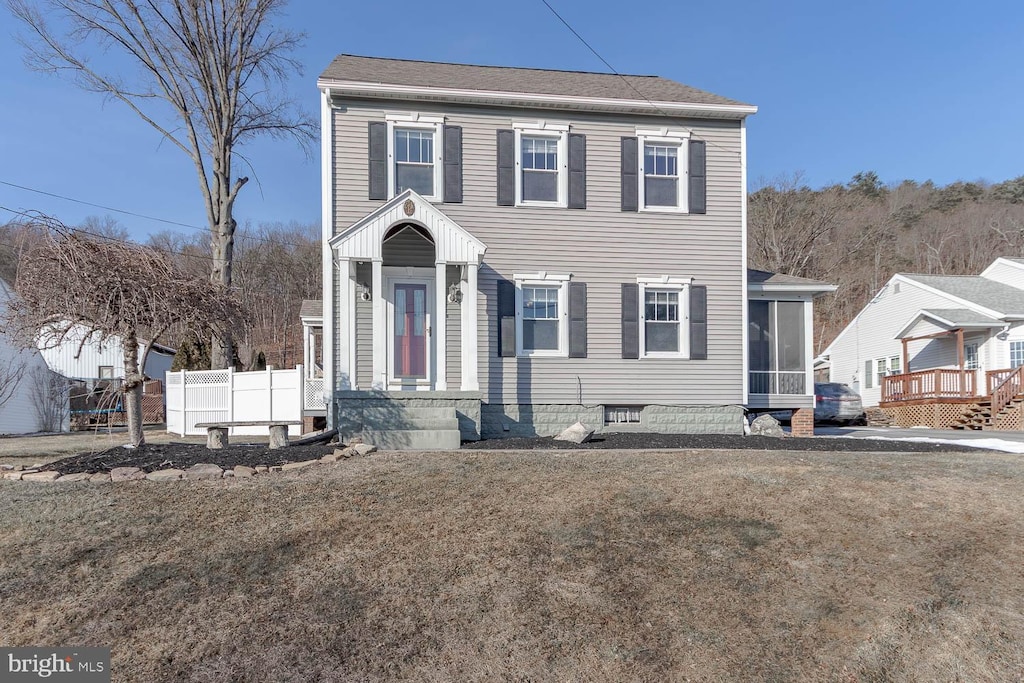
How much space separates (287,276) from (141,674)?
3865 cm

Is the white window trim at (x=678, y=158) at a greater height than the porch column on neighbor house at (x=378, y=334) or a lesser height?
greater

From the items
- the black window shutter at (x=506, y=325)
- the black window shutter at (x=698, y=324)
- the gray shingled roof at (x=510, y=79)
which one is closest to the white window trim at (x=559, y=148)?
the gray shingled roof at (x=510, y=79)

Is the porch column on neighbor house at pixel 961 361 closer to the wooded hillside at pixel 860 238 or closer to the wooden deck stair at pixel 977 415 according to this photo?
the wooden deck stair at pixel 977 415

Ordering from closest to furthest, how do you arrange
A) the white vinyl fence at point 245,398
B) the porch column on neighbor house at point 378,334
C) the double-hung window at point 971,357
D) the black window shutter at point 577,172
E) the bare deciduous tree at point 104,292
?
1. the bare deciduous tree at point 104,292
2. the porch column on neighbor house at point 378,334
3. the black window shutter at point 577,172
4. the white vinyl fence at point 245,398
5. the double-hung window at point 971,357

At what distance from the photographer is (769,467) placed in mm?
8711

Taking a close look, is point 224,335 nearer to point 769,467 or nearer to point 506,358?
point 506,358

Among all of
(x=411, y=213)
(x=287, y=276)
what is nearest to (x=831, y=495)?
(x=411, y=213)

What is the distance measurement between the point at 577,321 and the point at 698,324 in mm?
2246

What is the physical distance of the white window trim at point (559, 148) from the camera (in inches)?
508

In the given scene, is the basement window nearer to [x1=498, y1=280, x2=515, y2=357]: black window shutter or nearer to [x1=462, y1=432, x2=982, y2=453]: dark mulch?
[x1=462, y1=432, x2=982, y2=453]: dark mulch

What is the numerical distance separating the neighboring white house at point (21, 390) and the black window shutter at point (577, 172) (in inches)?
572

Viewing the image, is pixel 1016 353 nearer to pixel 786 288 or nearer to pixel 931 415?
pixel 931 415

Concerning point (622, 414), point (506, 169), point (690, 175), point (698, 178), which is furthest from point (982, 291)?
point (506, 169)

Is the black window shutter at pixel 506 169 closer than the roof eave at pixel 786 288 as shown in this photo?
Yes
